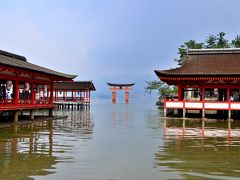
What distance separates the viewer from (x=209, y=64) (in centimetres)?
3434

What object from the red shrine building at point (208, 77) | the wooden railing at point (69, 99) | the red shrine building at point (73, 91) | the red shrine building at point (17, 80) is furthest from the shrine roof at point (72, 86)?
the red shrine building at point (208, 77)

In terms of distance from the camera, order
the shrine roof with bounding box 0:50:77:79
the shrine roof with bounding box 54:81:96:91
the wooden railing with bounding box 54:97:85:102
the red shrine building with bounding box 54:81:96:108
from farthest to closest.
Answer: the shrine roof with bounding box 54:81:96:91, the wooden railing with bounding box 54:97:85:102, the red shrine building with bounding box 54:81:96:108, the shrine roof with bounding box 0:50:77:79

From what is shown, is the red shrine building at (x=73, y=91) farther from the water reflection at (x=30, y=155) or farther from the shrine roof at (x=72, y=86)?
the water reflection at (x=30, y=155)

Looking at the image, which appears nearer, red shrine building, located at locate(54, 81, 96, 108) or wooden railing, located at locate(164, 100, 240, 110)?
wooden railing, located at locate(164, 100, 240, 110)

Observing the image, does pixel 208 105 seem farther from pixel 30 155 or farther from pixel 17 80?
pixel 30 155

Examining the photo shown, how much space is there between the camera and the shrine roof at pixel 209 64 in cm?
3169

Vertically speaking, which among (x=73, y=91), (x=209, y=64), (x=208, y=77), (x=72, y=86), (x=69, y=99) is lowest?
(x=69, y=99)

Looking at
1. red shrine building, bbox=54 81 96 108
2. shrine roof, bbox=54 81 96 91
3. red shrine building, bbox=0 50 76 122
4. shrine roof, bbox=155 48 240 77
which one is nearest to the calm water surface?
red shrine building, bbox=0 50 76 122

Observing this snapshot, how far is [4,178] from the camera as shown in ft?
28.1

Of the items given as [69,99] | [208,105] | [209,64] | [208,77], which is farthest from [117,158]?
[69,99]

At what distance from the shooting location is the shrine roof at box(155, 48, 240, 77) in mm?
31688

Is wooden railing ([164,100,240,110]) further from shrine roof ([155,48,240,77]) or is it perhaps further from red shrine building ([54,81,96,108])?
red shrine building ([54,81,96,108])

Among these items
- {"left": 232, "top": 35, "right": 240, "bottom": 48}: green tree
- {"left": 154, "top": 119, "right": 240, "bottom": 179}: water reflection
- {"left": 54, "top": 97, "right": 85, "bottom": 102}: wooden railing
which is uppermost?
{"left": 232, "top": 35, "right": 240, "bottom": 48}: green tree

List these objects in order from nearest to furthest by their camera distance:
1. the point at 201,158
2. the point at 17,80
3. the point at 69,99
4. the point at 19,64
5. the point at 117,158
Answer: the point at 117,158 < the point at 201,158 < the point at 19,64 < the point at 17,80 < the point at 69,99
